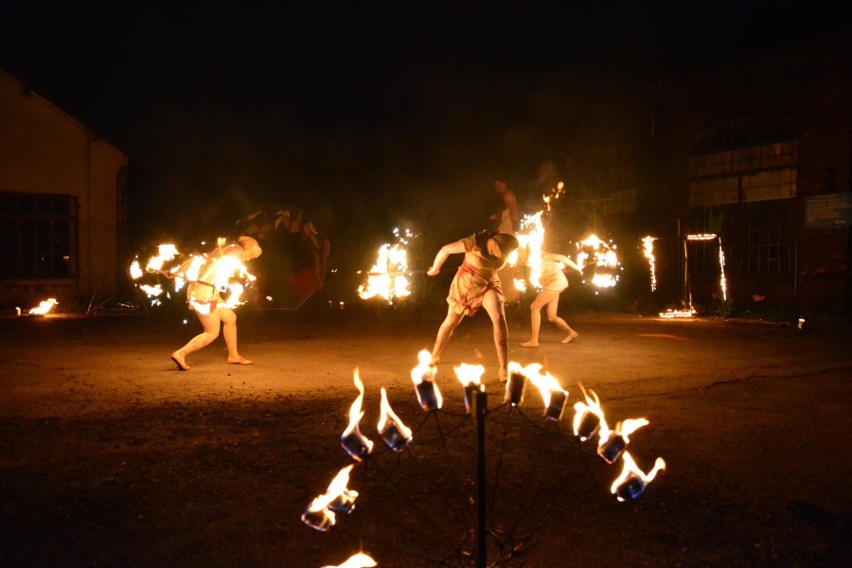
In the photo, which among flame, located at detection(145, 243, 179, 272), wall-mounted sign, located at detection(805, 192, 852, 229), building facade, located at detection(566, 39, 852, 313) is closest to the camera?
flame, located at detection(145, 243, 179, 272)

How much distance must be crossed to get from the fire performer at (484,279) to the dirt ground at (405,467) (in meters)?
0.64

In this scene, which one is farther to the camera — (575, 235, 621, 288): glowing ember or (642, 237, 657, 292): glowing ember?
(642, 237, 657, 292): glowing ember

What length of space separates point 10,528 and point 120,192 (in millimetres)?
19944

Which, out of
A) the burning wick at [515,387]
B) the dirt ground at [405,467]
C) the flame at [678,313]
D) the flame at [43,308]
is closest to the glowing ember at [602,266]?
the flame at [678,313]

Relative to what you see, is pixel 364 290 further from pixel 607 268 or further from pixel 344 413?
pixel 607 268

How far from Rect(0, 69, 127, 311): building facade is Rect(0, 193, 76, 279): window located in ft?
0.08

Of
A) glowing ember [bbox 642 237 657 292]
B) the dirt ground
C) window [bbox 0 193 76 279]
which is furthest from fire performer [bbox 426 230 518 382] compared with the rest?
window [bbox 0 193 76 279]

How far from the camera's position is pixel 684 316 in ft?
61.2

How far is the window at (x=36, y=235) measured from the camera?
68.8 feet

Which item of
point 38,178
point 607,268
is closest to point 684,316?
point 607,268

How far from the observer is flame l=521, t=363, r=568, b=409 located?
346cm

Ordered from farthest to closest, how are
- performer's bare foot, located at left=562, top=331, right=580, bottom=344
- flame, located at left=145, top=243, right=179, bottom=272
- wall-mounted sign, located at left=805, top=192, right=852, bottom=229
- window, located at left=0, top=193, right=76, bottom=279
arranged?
window, located at left=0, top=193, right=76, bottom=279, wall-mounted sign, located at left=805, top=192, right=852, bottom=229, performer's bare foot, located at left=562, top=331, right=580, bottom=344, flame, located at left=145, top=243, right=179, bottom=272

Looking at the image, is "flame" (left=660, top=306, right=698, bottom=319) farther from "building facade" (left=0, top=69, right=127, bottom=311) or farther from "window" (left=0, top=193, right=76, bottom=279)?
"window" (left=0, top=193, right=76, bottom=279)

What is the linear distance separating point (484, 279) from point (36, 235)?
55.7 ft
